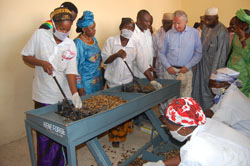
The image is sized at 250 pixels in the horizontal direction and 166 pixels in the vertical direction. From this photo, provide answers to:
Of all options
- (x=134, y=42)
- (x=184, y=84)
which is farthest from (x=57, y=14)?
(x=184, y=84)

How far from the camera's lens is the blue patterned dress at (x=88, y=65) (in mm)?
2320

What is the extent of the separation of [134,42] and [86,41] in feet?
2.17

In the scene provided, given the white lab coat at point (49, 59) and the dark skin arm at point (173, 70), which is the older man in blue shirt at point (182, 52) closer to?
the dark skin arm at point (173, 70)

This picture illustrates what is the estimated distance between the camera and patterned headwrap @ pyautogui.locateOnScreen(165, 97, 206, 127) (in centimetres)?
126

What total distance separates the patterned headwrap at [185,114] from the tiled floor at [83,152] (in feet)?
4.45

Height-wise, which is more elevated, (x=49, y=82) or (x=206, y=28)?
(x=206, y=28)

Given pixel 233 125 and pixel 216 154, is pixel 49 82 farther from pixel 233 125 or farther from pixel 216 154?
pixel 233 125

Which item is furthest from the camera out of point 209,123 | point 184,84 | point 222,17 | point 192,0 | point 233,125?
point 192,0

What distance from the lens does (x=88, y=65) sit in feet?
7.95

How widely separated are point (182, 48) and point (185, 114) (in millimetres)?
1995

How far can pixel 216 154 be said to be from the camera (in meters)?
1.10

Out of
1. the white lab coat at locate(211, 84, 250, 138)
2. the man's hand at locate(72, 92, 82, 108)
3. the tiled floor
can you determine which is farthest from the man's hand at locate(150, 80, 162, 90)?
the man's hand at locate(72, 92, 82, 108)

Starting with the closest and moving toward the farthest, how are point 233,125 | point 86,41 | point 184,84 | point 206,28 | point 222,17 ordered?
point 233,125 < point 86,41 < point 184,84 < point 206,28 < point 222,17

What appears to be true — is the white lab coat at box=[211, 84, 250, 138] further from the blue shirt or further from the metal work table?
the blue shirt
